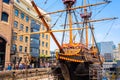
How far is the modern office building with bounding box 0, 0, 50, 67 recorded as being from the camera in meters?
32.2

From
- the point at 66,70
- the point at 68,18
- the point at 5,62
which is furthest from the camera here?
the point at 5,62

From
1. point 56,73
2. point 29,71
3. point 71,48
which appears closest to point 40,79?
point 29,71

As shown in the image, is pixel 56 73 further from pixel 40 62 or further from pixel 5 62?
pixel 40 62

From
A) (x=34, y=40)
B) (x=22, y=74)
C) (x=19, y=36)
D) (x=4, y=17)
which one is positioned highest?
(x=4, y=17)

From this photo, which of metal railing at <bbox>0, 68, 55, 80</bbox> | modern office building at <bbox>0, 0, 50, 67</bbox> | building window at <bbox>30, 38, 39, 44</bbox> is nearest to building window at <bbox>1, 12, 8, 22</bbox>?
modern office building at <bbox>0, 0, 50, 67</bbox>

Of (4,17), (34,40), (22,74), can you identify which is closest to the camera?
(22,74)

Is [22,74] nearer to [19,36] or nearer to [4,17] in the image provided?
[4,17]

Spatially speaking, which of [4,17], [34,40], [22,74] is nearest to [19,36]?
[34,40]

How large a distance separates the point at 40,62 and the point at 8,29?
36.1ft

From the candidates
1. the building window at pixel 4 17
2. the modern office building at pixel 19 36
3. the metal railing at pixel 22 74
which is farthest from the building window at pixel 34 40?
the metal railing at pixel 22 74

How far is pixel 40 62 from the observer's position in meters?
40.7

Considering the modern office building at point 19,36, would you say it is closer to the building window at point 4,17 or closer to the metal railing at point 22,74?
the building window at point 4,17

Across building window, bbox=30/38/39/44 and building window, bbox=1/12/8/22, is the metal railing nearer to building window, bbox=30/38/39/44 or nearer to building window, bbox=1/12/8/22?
building window, bbox=1/12/8/22

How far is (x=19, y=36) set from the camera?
41656mm
